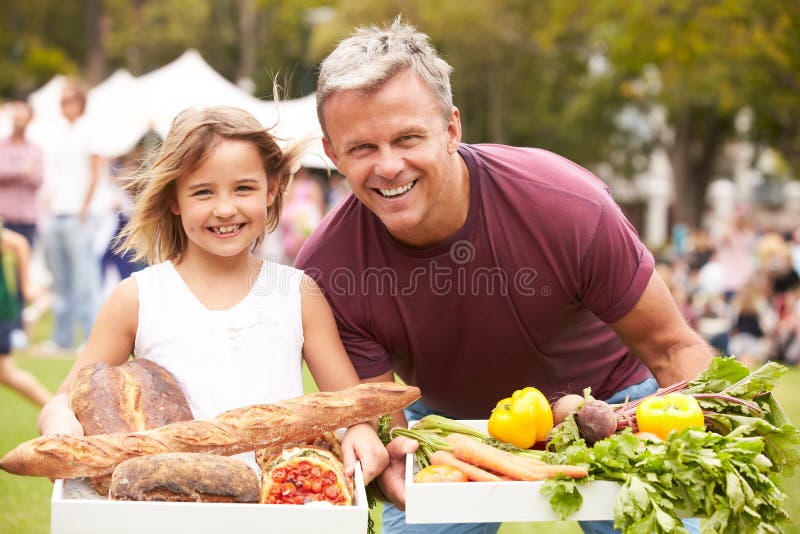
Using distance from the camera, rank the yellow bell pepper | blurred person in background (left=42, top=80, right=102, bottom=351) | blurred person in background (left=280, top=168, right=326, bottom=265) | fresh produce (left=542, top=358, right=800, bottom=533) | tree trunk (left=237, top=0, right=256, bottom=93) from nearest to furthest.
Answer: fresh produce (left=542, top=358, right=800, bottom=533)
the yellow bell pepper
blurred person in background (left=42, top=80, right=102, bottom=351)
blurred person in background (left=280, top=168, right=326, bottom=265)
tree trunk (left=237, top=0, right=256, bottom=93)

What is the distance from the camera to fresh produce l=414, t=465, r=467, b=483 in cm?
309

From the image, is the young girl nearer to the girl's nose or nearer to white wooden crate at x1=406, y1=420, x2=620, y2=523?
the girl's nose

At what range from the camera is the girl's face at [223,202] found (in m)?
3.71

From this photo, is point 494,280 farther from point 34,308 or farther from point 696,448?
point 34,308

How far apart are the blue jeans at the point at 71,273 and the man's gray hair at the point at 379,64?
9.48 metres

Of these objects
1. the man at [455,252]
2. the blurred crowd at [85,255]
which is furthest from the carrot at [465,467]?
the blurred crowd at [85,255]

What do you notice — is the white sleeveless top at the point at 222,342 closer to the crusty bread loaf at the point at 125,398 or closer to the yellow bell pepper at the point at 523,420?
the crusty bread loaf at the point at 125,398

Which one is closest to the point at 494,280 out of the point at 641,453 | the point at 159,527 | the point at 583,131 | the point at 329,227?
the point at 329,227

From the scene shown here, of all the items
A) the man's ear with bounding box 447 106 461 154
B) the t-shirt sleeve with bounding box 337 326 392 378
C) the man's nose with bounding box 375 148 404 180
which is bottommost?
the t-shirt sleeve with bounding box 337 326 392 378

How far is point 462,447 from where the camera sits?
10.9 feet

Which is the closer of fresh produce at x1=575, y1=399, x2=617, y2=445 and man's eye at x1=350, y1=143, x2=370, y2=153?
fresh produce at x1=575, y1=399, x2=617, y2=445

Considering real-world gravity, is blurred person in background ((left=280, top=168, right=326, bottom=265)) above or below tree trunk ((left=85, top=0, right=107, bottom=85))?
below

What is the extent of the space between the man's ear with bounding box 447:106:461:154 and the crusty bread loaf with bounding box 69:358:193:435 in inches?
51.1

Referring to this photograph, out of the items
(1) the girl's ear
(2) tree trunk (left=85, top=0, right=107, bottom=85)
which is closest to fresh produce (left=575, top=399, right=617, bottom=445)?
(1) the girl's ear
